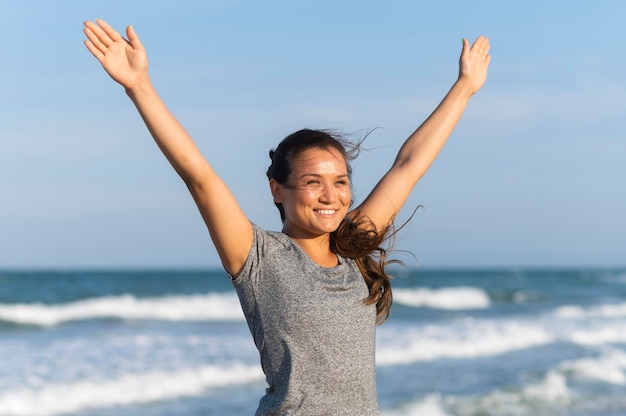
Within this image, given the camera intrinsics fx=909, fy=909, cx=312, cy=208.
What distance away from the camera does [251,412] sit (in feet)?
28.4

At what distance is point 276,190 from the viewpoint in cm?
306

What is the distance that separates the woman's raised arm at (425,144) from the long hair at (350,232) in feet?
0.37

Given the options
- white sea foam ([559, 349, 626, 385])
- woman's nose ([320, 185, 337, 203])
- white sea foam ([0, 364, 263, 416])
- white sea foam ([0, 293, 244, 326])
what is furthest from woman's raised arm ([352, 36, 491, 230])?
white sea foam ([0, 293, 244, 326])

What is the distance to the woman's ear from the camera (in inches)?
120

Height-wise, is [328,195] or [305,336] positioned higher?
[328,195]

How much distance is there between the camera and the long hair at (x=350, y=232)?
9.75 feet

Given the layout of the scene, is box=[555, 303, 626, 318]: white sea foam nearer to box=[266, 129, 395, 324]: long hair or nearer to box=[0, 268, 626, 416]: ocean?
box=[0, 268, 626, 416]: ocean

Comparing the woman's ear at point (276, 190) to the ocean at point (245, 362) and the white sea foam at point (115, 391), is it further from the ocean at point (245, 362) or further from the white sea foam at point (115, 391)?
the white sea foam at point (115, 391)

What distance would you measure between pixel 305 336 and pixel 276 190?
578 millimetres

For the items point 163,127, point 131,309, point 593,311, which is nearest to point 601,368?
point 163,127

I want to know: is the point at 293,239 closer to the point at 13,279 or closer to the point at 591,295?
the point at 591,295

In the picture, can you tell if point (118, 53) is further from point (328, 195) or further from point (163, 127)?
point (328, 195)

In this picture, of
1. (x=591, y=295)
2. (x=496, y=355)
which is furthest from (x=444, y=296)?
(x=496, y=355)

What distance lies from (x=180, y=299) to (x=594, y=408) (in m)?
16.6
